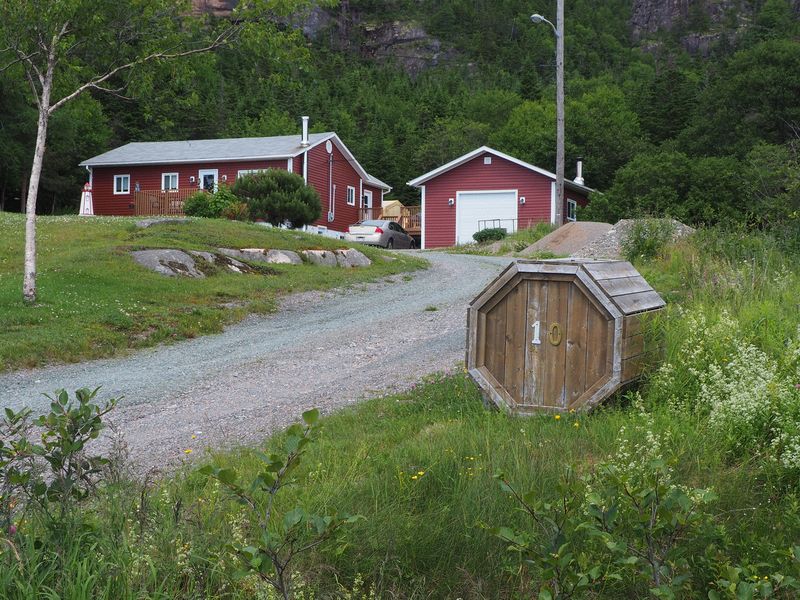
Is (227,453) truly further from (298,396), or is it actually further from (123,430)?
(298,396)

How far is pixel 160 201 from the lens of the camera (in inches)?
1407

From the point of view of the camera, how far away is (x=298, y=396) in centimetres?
812

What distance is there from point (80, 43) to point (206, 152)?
25471 millimetres

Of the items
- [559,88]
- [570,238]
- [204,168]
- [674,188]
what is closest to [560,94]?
[559,88]

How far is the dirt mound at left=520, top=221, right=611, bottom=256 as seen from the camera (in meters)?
21.4

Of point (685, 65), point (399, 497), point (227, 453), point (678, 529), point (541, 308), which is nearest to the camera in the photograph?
point (678, 529)

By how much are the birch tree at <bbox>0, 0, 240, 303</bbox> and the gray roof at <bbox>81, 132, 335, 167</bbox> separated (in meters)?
22.4

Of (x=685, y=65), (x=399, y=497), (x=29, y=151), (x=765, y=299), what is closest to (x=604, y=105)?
(x=685, y=65)

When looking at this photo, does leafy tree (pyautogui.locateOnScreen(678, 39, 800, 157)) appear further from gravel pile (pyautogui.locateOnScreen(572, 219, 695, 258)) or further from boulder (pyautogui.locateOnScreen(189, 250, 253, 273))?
boulder (pyautogui.locateOnScreen(189, 250, 253, 273))

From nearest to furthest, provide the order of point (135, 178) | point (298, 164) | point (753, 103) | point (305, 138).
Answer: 1. point (298, 164)
2. point (305, 138)
3. point (135, 178)
4. point (753, 103)

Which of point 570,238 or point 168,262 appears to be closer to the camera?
point 168,262

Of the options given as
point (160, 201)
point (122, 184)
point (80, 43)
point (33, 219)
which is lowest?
point (33, 219)

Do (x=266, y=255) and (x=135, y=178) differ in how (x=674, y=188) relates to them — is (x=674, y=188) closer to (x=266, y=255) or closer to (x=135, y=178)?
(x=266, y=255)

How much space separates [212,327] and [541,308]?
7.40 metres
